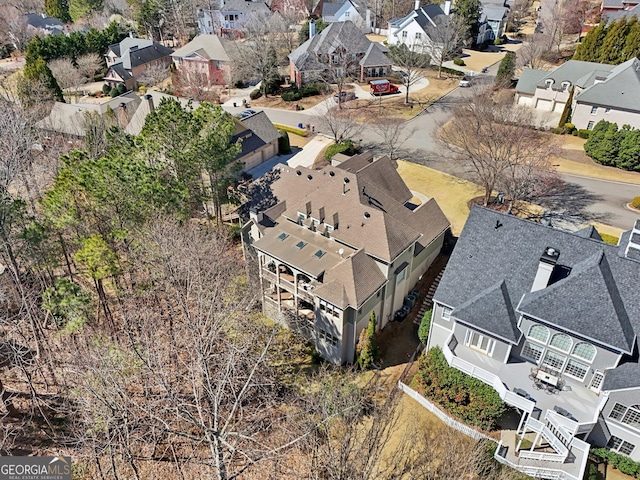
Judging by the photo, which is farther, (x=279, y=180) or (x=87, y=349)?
(x=279, y=180)

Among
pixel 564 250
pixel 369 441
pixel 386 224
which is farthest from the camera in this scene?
pixel 386 224

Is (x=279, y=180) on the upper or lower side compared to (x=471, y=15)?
lower

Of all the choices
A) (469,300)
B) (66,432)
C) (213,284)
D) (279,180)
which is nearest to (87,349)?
(66,432)

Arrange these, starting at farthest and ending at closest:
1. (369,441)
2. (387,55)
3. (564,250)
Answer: (387,55), (564,250), (369,441)

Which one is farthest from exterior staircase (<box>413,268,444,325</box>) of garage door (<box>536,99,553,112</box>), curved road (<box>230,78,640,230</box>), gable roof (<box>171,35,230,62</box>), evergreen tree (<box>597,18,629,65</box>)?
gable roof (<box>171,35,230,62</box>)

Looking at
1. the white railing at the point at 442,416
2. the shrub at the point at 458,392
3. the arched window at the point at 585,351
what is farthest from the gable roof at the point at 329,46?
the arched window at the point at 585,351

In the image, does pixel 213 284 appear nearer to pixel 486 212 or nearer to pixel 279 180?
pixel 279 180
